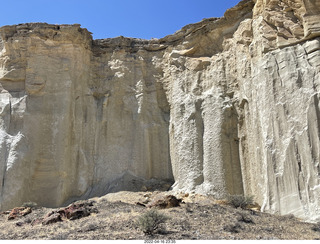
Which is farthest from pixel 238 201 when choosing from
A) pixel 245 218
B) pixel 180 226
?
pixel 180 226

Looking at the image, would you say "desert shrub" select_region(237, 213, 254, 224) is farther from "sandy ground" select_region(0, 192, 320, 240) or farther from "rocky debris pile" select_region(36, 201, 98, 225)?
"rocky debris pile" select_region(36, 201, 98, 225)

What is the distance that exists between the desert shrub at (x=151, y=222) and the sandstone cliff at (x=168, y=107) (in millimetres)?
5054

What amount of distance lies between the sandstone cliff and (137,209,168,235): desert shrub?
505cm

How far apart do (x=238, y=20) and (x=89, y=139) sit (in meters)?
9.47

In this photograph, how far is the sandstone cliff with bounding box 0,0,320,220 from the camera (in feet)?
49.0

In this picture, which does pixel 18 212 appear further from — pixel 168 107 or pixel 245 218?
pixel 168 107

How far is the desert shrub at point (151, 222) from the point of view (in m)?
10.1

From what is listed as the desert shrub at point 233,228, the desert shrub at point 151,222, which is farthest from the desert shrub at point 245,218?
the desert shrub at point 151,222

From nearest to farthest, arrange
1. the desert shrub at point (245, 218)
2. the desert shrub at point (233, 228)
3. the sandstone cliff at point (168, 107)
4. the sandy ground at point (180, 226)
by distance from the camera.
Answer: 1. the sandy ground at point (180, 226)
2. the desert shrub at point (233, 228)
3. the desert shrub at point (245, 218)
4. the sandstone cliff at point (168, 107)

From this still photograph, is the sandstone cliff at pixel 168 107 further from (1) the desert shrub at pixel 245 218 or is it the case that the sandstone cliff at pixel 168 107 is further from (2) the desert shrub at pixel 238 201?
(1) the desert shrub at pixel 245 218

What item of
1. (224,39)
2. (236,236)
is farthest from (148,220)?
(224,39)

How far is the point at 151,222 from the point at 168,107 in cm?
1200

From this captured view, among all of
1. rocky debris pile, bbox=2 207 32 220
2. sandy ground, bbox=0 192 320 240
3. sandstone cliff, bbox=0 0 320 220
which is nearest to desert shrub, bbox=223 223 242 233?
sandy ground, bbox=0 192 320 240

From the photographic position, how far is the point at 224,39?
20281 millimetres
